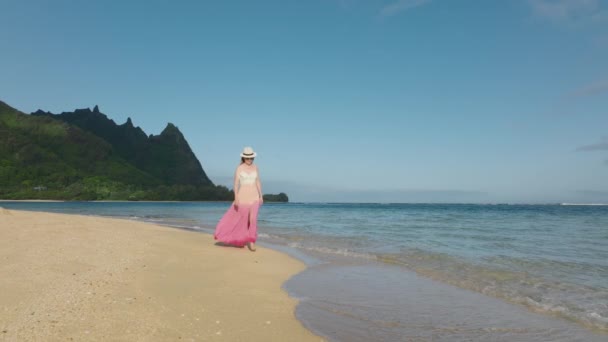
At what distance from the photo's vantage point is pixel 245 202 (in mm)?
10664

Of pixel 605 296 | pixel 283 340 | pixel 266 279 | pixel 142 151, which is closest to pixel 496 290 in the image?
pixel 605 296

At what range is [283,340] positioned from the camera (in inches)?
157

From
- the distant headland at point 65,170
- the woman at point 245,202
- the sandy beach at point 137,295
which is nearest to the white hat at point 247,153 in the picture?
the woman at point 245,202

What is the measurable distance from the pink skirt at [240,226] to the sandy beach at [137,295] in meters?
1.52

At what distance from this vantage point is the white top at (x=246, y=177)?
35.1 ft

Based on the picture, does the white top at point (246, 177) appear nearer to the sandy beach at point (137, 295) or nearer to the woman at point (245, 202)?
the woman at point (245, 202)

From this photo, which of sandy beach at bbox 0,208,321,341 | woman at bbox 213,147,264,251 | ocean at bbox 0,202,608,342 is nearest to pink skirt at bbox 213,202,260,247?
woman at bbox 213,147,264,251

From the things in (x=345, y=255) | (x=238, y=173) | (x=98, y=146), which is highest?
(x=98, y=146)

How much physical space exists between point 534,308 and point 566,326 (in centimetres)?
90

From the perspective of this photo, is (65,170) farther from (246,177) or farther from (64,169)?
(246,177)

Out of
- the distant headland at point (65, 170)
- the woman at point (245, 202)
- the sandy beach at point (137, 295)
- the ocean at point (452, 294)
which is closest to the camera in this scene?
the sandy beach at point (137, 295)

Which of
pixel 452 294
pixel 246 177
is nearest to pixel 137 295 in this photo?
pixel 452 294

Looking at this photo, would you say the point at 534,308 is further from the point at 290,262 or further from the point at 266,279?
the point at 290,262

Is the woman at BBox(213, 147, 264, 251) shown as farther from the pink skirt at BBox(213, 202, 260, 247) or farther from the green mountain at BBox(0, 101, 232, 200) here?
the green mountain at BBox(0, 101, 232, 200)
